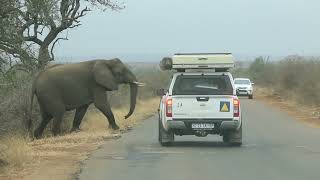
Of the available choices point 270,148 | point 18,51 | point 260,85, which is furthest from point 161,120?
point 260,85

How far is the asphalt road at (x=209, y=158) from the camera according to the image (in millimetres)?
12742

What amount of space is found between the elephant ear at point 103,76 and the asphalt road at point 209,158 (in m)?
1.70

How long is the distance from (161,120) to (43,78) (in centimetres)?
594

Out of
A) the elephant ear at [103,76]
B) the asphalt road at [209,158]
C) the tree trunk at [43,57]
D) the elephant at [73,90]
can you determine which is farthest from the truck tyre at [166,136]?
the tree trunk at [43,57]

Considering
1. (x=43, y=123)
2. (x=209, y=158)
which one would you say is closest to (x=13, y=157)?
(x=209, y=158)

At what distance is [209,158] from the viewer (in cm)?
1544

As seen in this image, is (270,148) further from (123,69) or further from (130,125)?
(130,125)

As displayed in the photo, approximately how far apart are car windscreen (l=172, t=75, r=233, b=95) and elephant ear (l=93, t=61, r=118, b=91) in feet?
16.4

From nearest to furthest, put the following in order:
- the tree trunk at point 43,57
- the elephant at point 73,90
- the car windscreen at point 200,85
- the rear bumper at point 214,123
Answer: the rear bumper at point 214,123 < the car windscreen at point 200,85 < the elephant at point 73,90 < the tree trunk at point 43,57

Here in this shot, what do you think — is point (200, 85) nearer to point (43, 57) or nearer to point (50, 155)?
point (50, 155)

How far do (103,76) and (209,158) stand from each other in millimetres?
8320

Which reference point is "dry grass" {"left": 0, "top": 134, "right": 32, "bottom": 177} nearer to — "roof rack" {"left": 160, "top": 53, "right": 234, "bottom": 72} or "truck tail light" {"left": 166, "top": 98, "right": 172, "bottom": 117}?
"truck tail light" {"left": 166, "top": 98, "right": 172, "bottom": 117}

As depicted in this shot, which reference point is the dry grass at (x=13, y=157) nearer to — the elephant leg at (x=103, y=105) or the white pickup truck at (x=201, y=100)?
the white pickup truck at (x=201, y=100)

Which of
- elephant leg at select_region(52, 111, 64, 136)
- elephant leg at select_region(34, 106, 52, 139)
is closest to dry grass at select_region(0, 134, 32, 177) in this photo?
elephant leg at select_region(52, 111, 64, 136)
